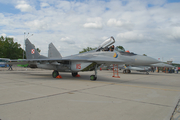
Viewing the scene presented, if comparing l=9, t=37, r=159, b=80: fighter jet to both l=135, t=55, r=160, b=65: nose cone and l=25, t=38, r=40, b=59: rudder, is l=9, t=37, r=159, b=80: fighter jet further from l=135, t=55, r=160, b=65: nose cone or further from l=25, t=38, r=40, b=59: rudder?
l=25, t=38, r=40, b=59: rudder

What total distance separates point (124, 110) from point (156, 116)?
754 millimetres

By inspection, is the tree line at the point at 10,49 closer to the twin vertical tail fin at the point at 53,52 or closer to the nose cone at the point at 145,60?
the twin vertical tail fin at the point at 53,52

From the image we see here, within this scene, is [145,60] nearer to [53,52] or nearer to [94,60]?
[94,60]

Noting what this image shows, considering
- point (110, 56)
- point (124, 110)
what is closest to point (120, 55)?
point (110, 56)

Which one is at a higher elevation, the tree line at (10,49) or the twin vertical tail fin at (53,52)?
the tree line at (10,49)

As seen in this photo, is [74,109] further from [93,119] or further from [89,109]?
[93,119]

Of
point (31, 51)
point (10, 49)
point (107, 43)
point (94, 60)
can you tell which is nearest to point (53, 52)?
point (31, 51)

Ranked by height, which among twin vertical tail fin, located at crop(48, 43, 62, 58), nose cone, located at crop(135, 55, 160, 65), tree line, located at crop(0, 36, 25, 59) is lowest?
nose cone, located at crop(135, 55, 160, 65)

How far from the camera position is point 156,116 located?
3.05m

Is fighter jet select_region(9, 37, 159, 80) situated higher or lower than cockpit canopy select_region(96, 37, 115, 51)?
lower

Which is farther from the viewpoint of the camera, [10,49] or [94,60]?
[10,49]

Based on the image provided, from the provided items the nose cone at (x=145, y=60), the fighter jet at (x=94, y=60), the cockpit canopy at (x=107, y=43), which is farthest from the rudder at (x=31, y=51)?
the nose cone at (x=145, y=60)

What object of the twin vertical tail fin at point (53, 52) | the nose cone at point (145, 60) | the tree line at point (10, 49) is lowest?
the nose cone at point (145, 60)

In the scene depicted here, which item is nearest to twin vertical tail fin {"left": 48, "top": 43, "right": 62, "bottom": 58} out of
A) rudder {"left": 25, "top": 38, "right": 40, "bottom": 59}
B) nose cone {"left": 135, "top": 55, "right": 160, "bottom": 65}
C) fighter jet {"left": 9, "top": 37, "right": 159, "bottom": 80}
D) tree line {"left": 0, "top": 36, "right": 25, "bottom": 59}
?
rudder {"left": 25, "top": 38, "right": 40, "bottom": 59}
